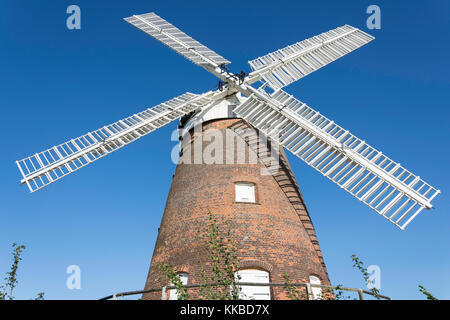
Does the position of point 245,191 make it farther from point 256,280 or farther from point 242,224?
point 256,280

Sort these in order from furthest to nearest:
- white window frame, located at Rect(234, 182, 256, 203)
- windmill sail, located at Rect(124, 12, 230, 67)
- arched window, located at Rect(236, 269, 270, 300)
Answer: windmill sail, located at Rect(124, 12, 230, 67)
white window frame, located at Rect(234, 182, 256, 203)
arched window, located at Rect(236, 269, 270, 300)

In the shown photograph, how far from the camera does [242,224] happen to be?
372 inches

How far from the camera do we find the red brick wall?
904 centimetres

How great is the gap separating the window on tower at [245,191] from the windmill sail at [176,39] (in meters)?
4.82

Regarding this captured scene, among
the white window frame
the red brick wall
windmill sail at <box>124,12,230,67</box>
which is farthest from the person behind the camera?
windmill sail at <box>124,12,230,67</box>

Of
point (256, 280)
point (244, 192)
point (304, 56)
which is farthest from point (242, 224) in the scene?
point (304, 56)

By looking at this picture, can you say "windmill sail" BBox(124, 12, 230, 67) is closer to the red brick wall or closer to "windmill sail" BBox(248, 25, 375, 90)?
"windmill sail" BBox(248, 25, 375, 90)

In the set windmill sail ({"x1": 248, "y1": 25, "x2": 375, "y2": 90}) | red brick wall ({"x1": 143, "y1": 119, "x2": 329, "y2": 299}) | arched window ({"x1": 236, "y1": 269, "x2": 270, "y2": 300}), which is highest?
windmill sail ({"x1": 248, "y1": 25, "x2": 375, "y2": 90})

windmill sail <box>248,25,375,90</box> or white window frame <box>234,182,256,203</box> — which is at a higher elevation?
windmill sail <box>248,25,375,90</box>

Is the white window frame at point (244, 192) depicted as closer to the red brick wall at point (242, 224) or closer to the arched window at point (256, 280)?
the red brick wall at point (242, 224)

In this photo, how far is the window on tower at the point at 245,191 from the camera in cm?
1028

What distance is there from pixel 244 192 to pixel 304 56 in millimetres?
6408

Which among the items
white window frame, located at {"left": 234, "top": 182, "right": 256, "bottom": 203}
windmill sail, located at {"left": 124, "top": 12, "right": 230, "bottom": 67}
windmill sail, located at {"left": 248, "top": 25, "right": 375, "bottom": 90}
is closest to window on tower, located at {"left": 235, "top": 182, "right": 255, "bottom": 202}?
white window frame, located at {"left": 234, "top": 182, "right": 256, "bottom": 203}

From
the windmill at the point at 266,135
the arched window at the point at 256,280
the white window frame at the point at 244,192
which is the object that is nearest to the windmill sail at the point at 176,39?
the windmill at the point at 266,135
